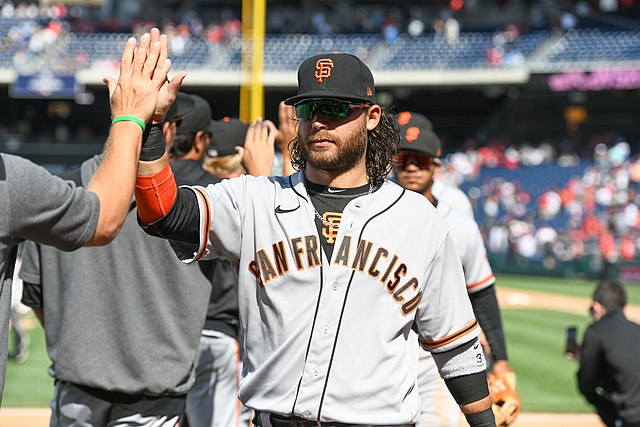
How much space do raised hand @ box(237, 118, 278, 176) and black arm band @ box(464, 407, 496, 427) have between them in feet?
4.31

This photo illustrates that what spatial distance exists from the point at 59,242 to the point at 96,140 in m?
29.6

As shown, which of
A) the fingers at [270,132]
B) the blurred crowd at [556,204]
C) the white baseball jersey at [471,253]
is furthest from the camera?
the blurred crowd at [556,204]

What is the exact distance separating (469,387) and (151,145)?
1.28 metres

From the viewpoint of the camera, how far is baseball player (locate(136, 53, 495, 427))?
2.46m

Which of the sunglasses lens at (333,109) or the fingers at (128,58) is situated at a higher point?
the fingers at (128,58)

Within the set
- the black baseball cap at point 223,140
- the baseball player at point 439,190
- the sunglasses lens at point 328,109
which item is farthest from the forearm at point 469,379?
the black baseball cap at point 223,140

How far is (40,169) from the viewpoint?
6.46ft

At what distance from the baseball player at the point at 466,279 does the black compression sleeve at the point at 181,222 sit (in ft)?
5.99

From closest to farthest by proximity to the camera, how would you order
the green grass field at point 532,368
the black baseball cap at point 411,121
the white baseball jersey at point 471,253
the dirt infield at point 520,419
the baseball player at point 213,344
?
1. the white baseball jersey at point 471,253
2. the baseball player at point 213,344
3. the black baseball cap at point 411,121
4. the dirt infield at point 520,419
5. the green grass field at point 532,368

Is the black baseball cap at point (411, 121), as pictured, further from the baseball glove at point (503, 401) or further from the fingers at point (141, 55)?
the fingers at point (141, 55)

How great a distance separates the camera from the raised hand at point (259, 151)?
343 centimetres

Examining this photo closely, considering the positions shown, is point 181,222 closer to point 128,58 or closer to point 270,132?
point 128,58

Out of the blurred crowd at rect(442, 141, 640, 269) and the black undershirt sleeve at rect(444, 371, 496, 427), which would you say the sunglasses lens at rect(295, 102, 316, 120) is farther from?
the blurred crowd at rect(442, 141, 640, 269)

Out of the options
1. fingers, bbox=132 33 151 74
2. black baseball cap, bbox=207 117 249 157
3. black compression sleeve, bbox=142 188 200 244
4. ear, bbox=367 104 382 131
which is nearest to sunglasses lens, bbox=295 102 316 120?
ear, bbox=367 104 382 131
